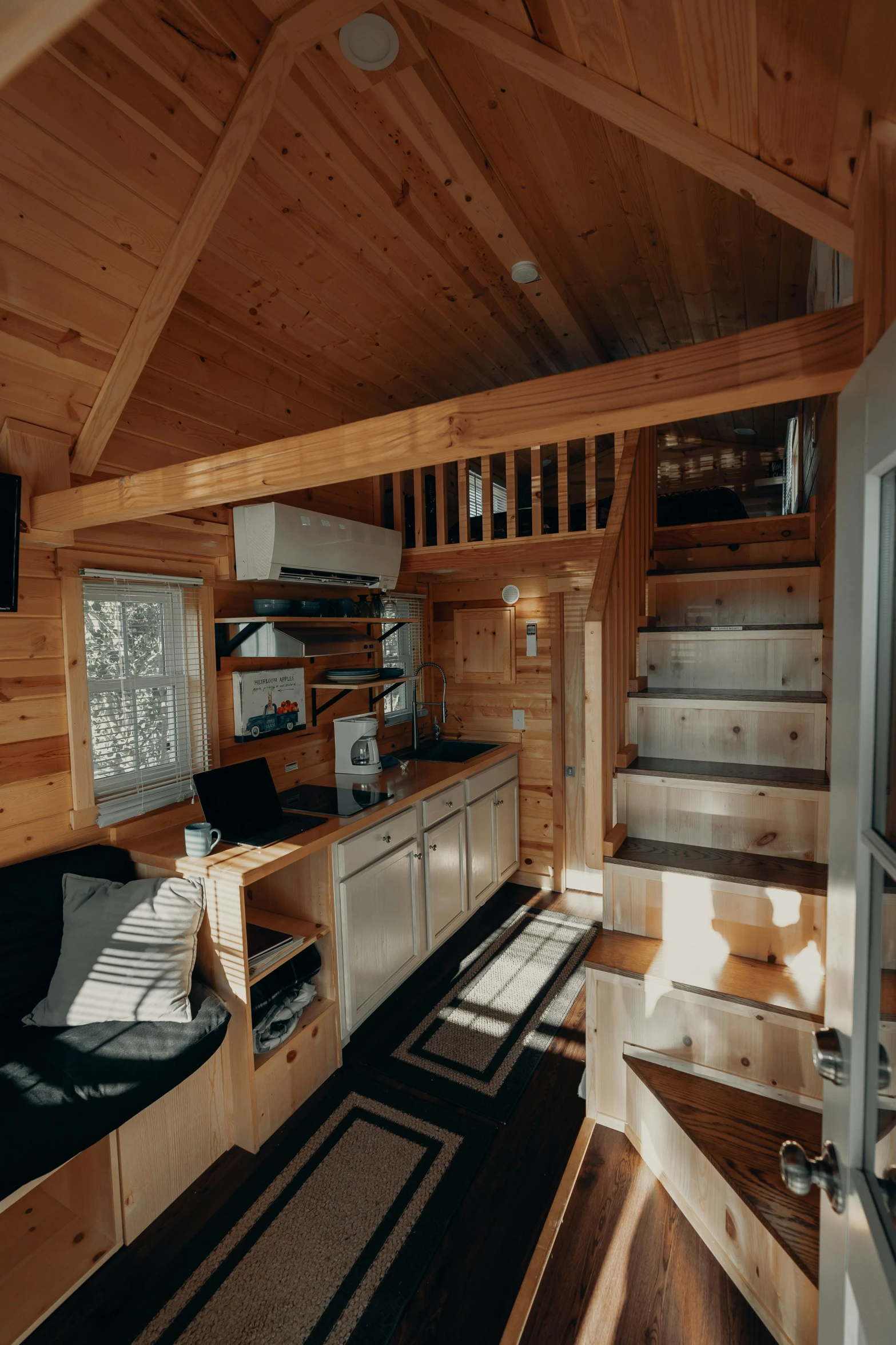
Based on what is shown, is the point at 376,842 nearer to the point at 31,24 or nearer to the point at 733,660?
the point at 733,660

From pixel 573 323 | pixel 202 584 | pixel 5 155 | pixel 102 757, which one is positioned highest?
pixel 573 323

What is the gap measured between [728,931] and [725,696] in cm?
78

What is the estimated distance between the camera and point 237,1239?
184 centimetres

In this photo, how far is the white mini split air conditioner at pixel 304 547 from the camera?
2697mm

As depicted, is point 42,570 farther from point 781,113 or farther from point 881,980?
point 881,980

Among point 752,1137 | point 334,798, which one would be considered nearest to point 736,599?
point 752,1137

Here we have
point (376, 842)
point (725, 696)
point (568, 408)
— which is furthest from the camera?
point (376, 842)

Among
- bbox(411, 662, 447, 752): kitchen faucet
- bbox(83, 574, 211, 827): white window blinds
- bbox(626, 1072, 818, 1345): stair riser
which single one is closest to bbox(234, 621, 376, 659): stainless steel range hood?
bbox(83, 574, 211, 827): white window blinds

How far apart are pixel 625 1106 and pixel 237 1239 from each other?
1232mm

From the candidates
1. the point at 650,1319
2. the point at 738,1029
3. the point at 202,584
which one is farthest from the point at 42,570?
the point at 650,1319

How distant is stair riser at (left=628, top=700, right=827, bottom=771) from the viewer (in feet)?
7.00

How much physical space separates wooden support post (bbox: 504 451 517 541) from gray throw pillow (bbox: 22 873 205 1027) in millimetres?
2040

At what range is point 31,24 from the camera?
90 cm

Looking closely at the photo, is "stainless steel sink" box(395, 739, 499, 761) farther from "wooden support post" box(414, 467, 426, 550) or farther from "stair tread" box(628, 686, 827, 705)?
"stair tread" box(628, 686, 827, 705)
